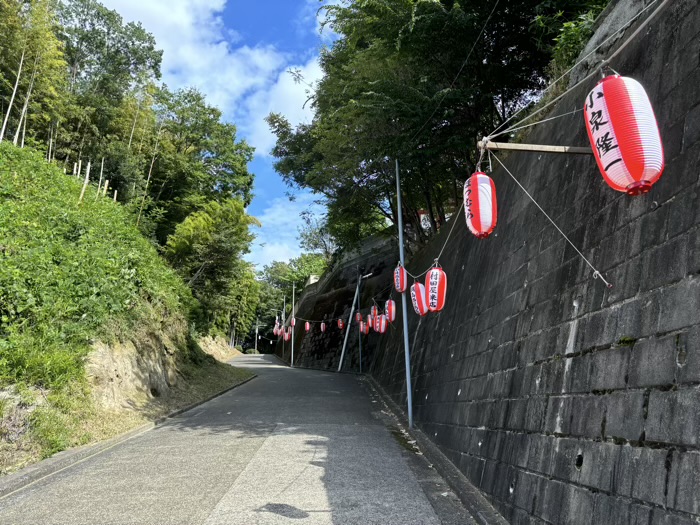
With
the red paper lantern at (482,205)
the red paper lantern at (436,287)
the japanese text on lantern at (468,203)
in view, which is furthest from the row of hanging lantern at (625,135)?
the red paper lantern at (436,287)

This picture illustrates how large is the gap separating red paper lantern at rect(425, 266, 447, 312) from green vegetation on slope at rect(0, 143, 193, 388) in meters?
6.43

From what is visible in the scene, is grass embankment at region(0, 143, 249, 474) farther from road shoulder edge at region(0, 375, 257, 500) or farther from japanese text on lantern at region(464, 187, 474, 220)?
japanese text on lantern at region(464, 187, 474, 220)

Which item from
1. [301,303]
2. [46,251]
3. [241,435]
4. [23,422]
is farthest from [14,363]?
[301,303]

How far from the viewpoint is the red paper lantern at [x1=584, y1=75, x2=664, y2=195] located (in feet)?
8.41

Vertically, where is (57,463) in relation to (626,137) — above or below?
below

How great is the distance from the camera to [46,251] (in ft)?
28.6

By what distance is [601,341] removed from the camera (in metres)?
3.28

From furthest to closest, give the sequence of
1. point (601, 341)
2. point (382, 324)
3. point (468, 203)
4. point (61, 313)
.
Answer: point (382, 324) → point (61, 313) → point (468, 203) → point (601, 341)

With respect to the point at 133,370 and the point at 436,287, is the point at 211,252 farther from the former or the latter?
the point at 436,287

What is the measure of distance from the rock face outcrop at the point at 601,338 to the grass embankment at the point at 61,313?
5.96 metres

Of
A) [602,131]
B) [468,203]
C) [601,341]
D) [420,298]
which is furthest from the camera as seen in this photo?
[420,298]

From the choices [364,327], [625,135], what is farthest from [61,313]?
[364,327]

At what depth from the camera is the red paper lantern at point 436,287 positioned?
27.2 feet

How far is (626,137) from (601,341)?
151cm
